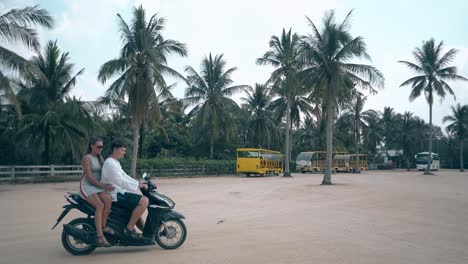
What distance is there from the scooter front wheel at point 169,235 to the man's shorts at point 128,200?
609mm

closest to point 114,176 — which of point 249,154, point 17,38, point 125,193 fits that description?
point 125,193

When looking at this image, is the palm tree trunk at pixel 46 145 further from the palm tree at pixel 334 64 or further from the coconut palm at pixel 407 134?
the coconut palm at pixel 407 134

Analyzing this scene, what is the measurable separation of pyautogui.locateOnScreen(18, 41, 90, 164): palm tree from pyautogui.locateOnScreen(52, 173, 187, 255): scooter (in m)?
20.2

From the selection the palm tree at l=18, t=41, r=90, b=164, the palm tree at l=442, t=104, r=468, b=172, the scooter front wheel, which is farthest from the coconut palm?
the scooter front wheel

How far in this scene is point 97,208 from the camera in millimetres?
5805

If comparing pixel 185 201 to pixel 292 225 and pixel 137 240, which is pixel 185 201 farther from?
pixel 137 240

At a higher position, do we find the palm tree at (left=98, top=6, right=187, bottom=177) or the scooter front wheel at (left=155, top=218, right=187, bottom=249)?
the palm tree at (left=98, top=6, right=187, bottom=177)

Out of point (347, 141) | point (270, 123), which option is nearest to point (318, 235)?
point (270, 123)

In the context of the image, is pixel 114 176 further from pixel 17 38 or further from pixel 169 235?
pixel 17 38

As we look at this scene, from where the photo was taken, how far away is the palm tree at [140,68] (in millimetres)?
24359

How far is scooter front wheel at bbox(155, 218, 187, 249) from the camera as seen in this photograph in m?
6.33

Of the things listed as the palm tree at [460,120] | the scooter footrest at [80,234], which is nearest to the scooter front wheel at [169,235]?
the scooter footrest at [80,234]

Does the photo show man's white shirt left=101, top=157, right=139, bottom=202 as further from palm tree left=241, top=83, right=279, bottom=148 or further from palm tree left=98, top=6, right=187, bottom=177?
palm tree left=241, top=83, right=279, bottom=148

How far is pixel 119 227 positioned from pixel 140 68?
20281 mm
